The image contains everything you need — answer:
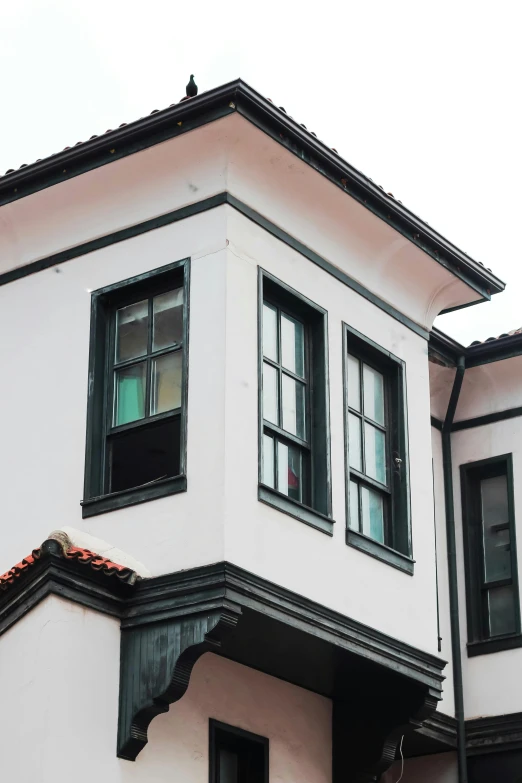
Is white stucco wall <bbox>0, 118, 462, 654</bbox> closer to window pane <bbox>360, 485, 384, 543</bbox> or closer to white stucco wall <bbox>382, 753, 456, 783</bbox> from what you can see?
window pane <bbox>360, 485, 384, 543</bbox>

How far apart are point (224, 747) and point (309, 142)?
4875 millimetres

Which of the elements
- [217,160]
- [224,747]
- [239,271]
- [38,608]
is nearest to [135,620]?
[38,608]

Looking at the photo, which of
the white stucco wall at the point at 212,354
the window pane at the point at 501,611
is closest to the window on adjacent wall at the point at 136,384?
the white stucco wall at the point at 212,354

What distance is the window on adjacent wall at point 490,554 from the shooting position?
15773 millimetres

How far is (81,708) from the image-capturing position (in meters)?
11.1

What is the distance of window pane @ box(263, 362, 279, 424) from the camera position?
12547 millimetres

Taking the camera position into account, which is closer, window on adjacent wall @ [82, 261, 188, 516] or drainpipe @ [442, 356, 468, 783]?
window on adjacent wall @ [82, 261, 188, 516]

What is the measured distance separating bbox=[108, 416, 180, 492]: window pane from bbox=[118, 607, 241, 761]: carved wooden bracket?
1580 millimetres

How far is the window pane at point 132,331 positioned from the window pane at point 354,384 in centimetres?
191

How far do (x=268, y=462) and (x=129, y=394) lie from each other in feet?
4.21

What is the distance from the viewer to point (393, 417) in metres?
14.1

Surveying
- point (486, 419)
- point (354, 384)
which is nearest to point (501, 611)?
point (486, 419)

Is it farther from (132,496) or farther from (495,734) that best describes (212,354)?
(495,734)

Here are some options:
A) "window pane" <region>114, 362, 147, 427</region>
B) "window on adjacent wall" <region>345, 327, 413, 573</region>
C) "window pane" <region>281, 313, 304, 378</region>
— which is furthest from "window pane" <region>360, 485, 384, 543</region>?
"window pane" <region>114, 362, 147, 427</region>
